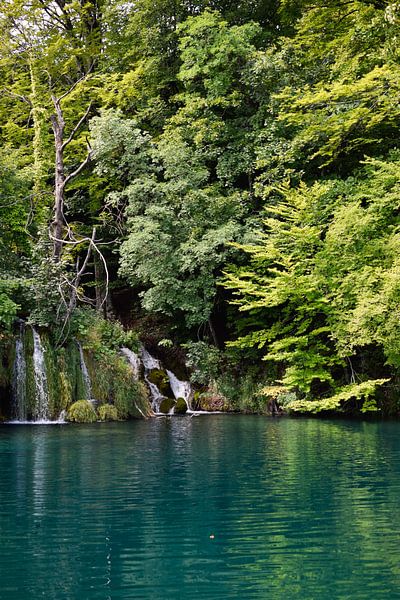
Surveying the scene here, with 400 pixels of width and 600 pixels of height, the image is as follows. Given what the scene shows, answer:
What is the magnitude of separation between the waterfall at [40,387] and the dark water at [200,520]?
5.04 metres

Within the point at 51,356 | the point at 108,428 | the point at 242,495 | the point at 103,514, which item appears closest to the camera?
the point at 103,514

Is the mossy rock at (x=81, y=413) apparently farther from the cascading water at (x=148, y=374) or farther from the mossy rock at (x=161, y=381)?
the mossy rock at (x=161, y=381)

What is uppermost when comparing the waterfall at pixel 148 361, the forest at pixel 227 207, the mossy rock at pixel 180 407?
the forest at pixel 227 207

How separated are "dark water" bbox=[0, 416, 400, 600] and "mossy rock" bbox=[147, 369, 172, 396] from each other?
842 centimetres

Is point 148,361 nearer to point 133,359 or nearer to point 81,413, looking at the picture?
point 133,359

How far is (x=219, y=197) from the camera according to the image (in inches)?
792

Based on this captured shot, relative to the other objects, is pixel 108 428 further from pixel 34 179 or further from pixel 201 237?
pixel 34 179

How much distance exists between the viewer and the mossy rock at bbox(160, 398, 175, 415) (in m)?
19.6

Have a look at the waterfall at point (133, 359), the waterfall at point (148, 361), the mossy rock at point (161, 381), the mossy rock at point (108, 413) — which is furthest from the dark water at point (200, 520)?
the waterfall at point (148, 361)

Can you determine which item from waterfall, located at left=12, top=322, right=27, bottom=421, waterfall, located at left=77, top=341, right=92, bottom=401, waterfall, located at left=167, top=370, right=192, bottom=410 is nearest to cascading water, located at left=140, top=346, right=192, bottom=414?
waterfall, located at left=167, top=370, right=192, bottom=410

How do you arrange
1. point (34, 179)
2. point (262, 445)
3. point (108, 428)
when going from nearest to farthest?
point (262, 445) < point (108, 428) < point (34, 179)

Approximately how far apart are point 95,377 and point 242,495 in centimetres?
1114

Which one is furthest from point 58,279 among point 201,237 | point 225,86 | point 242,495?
point 242,495

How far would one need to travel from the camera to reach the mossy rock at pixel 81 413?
54.6 feet
